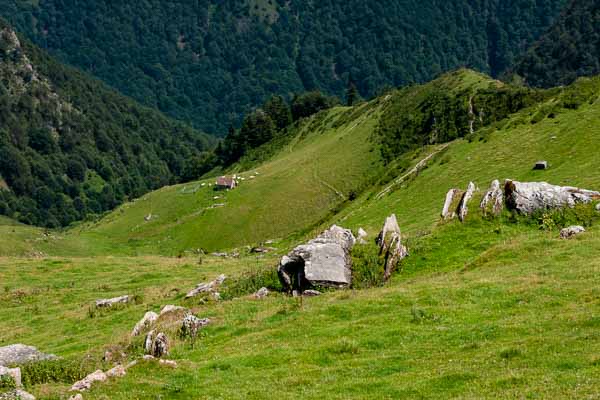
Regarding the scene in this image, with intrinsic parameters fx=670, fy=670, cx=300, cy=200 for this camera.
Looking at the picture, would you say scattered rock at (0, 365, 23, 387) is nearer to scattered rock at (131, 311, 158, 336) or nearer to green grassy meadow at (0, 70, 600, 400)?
green grassy meadow at (0, 70, 600, 400)

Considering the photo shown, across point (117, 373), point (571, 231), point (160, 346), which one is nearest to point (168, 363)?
point (117, 373)

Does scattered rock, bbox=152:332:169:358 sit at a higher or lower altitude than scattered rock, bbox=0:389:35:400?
lower

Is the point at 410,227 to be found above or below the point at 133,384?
below

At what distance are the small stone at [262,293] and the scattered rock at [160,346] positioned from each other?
9.17 meters

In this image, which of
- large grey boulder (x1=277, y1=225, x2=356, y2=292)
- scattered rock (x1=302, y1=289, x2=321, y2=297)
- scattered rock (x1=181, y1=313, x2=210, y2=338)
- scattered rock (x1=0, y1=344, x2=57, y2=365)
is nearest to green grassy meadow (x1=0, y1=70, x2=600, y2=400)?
scattered rock (x1=181, y1=313, x2=210, y2=338)

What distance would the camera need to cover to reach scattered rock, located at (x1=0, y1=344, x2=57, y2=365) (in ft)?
80.9

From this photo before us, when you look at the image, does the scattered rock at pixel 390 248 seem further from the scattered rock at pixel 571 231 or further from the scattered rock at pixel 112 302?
the scattered rock at pixel 112 302

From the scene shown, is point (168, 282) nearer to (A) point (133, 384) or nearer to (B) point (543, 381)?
(A) point (133, 384)

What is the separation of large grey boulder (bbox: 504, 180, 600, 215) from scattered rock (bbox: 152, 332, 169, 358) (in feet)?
67.5

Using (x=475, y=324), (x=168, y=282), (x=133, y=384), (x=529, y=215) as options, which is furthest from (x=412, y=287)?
(x=168, y=282)

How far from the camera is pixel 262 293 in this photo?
33.8 meters

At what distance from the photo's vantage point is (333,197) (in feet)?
320

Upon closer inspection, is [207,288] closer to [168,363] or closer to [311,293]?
[311,293]

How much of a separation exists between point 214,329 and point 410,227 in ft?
80.4
